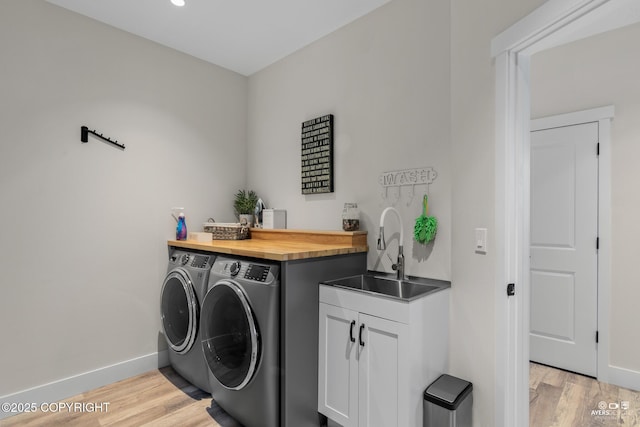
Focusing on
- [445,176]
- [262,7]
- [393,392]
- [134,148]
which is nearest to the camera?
[393,392]

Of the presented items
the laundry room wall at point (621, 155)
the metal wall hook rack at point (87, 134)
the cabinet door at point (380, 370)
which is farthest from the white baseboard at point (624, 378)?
the metal wall hook rack at point (87, 134)

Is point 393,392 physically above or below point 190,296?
below

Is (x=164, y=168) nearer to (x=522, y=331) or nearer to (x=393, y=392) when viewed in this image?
(x=393, y=392)

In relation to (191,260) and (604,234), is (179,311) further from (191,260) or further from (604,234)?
(604,234)

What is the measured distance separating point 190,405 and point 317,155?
76.0 inches

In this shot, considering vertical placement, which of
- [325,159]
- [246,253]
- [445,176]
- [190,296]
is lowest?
[190,296]

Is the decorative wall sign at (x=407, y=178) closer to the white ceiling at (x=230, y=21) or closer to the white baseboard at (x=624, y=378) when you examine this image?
the white ceiling at (x=230, y=21)

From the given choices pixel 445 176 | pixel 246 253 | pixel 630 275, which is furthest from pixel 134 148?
pixel 630 275

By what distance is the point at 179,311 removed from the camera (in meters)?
2.42

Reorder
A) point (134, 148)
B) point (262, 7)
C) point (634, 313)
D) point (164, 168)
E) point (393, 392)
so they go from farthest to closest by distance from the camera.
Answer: point (164, 168), point (134, 148), point (634, 313), point (262, 7), point (393, 392)

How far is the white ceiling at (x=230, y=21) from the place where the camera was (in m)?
2.18

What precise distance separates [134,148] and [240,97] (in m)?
1.15

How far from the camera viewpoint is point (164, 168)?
271cm

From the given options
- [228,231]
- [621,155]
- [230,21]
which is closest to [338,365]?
[228,231]
